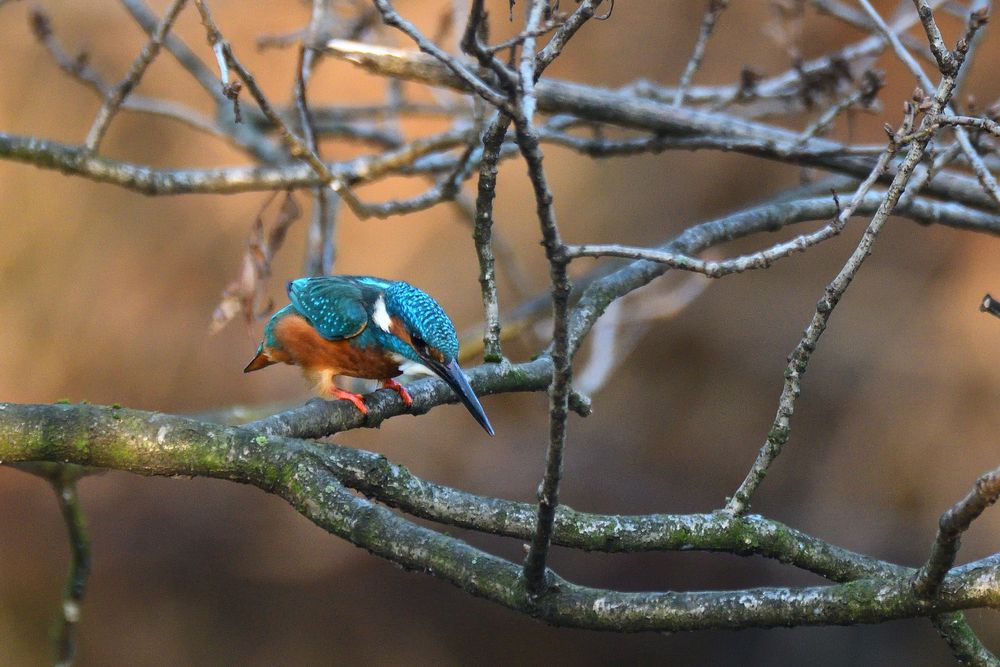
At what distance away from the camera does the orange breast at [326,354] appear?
275 centimetres

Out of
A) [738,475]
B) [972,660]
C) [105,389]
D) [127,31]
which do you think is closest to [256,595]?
[105,389]

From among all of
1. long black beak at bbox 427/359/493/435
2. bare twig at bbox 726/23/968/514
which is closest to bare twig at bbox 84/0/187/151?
long black beak at bbox 427/359/493/435

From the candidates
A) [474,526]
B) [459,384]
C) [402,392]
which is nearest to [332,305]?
[402,392]

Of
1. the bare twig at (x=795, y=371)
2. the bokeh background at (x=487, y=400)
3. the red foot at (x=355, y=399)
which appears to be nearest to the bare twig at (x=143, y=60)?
the red foot at (x=355, y=399)

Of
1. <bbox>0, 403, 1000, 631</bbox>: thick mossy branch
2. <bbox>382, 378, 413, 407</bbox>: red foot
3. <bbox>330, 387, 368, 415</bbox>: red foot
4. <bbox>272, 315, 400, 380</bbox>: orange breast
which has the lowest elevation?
<bbox>0, 403, 1000, 631</bbox>: thick mossy branch

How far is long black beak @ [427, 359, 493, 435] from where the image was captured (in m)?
2.22

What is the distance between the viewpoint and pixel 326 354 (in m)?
2.86

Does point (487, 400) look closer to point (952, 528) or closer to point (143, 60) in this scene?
point (143, 60)

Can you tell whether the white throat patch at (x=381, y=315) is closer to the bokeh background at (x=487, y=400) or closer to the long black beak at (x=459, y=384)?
the long black beak at (x=459, y=384)

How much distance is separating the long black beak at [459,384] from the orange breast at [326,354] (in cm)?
27

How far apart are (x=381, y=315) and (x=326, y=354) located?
0.74ft

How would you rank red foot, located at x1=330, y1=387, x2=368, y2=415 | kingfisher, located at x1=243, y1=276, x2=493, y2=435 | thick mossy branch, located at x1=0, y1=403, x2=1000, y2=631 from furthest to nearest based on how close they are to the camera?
kingfisher, located at x1=243, y1=276, x2=493, y2=435, red foot, located at x1=330, y1=387, x2=368, y2=415, thick mossy branch, located at x1=0, y1=403, x2=1000, y2=631

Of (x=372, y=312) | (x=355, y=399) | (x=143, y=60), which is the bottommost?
(x=355, y=399)

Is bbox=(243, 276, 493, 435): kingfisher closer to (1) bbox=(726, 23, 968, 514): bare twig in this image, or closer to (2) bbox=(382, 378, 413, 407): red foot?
(2) bbox=(382, 378, 413, 407): red foot
